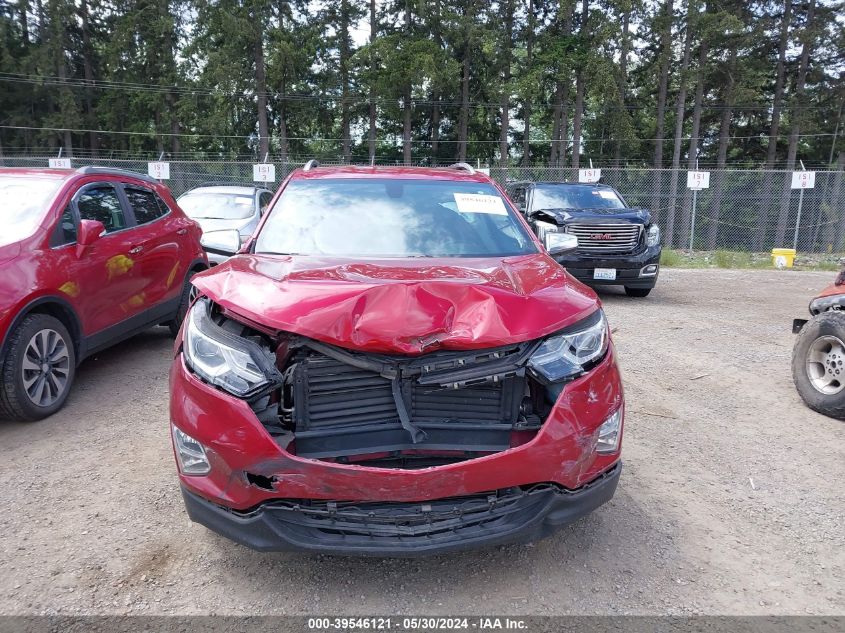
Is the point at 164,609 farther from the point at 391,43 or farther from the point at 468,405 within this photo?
the point at 391,43

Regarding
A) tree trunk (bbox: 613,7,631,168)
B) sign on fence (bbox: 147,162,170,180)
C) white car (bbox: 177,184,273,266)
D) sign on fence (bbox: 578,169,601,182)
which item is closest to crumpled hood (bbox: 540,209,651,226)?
white car (bbox: 177,184,273,266)

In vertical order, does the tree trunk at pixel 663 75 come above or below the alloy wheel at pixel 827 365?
above

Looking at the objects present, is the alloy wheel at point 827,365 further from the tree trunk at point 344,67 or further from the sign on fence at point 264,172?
the tree trunk at point 344,67

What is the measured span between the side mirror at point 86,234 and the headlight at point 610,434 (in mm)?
4179

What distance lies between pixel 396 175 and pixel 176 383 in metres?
2.23

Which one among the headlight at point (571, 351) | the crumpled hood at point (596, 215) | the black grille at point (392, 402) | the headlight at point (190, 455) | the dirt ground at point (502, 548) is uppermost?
the crumpled hood at point (596, 215)

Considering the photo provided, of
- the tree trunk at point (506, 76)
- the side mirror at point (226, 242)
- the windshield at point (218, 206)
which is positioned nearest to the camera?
the side mirror at point (226, 242)

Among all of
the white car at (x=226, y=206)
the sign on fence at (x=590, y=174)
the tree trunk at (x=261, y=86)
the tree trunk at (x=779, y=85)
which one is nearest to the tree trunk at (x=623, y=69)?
the tree trunk at (x=779, y=85)

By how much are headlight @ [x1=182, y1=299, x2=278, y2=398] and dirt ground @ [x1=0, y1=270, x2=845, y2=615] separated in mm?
896

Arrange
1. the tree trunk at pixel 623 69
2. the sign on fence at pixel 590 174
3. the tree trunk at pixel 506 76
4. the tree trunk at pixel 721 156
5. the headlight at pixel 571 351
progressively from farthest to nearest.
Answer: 1. the tree trunk at pixel 506 76
2. the tree trunk at pixel 623 69
3. the tree trunk at pixel 721 156
4. the sign on fence at pixel 590 174
5. the headlight at pixel 571 351

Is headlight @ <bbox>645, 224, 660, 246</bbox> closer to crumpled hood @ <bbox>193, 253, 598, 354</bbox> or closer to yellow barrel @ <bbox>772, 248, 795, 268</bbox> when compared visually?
crumpled hood @ <bbox>193, 253, 598, 354</bbox>

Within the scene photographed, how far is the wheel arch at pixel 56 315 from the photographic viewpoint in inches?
156

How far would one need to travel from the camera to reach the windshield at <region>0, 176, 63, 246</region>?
14.1 feet

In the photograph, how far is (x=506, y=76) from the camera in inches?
1284
